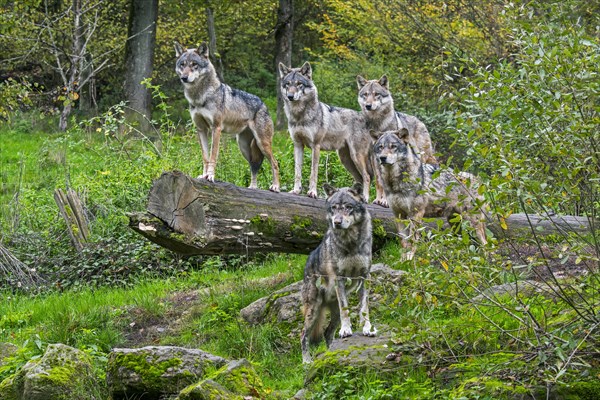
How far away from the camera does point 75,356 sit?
8.38 metres

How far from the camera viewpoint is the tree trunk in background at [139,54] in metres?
23.3

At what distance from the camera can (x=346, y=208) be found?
29.8ft

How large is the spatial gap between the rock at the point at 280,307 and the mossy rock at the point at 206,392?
3093mm

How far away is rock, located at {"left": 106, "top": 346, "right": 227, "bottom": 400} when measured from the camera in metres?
7.88

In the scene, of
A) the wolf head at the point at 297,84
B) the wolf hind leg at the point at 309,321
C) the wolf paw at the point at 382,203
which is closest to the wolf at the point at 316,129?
the wolf head at the point at 297,84

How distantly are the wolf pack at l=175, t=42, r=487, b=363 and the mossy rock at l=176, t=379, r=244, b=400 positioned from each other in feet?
6.17

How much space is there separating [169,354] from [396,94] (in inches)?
542

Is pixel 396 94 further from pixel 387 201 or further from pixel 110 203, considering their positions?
pixel 387 201

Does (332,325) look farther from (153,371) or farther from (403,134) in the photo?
(403,134)

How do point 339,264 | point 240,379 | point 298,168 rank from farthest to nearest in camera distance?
point 298,168 → point 339,264 → point 240,379

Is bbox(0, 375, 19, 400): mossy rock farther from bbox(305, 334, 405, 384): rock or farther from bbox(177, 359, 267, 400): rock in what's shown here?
bbox(305, 334, 405, 384): rock

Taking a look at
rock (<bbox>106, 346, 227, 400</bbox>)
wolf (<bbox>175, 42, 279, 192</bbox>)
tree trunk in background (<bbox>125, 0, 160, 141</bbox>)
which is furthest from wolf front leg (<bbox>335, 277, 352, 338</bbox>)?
tree trunk in background (<bbox>125, 0, 160, 141</bbox>)

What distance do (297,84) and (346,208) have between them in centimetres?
353

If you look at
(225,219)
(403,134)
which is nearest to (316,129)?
(403,134)
